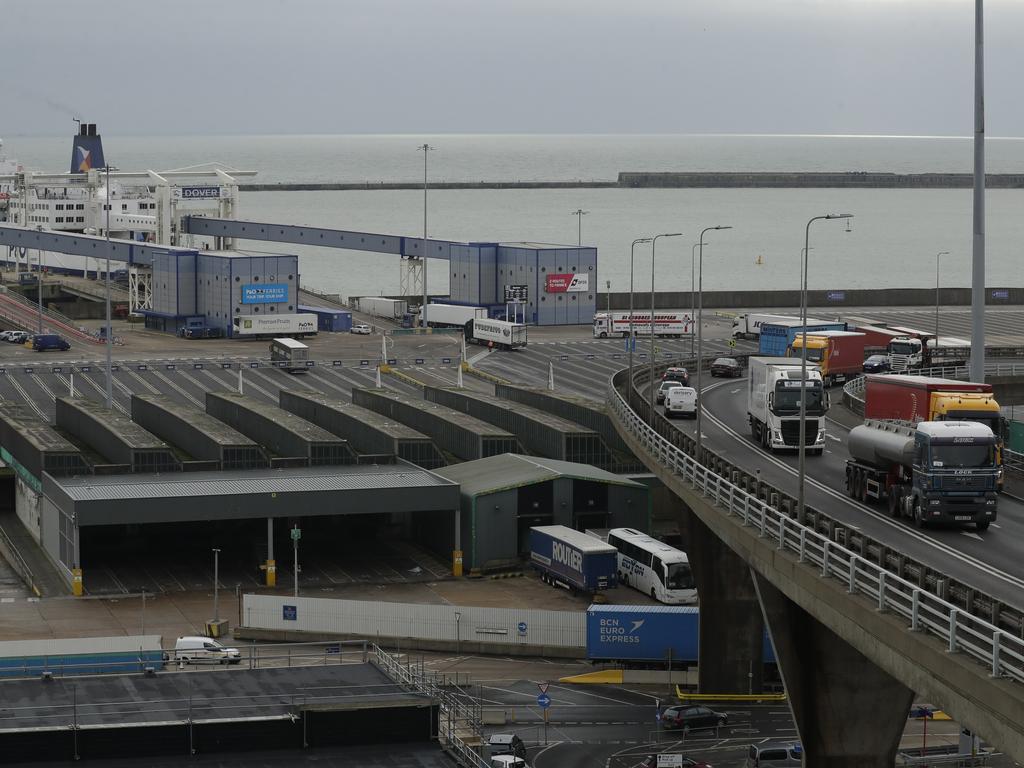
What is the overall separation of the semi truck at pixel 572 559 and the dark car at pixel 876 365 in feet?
82.6

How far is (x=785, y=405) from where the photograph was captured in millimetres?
51438

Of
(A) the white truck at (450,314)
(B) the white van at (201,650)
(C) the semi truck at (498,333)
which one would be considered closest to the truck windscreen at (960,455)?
(B) the white van at (201,650)

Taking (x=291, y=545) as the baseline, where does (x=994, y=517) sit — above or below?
above

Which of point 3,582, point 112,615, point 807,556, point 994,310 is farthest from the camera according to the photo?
point 994,310

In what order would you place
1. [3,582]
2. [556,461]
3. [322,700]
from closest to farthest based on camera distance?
[322,700], [3,582], [556,461]

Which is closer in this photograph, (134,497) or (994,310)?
(134,497)

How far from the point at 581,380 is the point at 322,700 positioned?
73219 millimetres

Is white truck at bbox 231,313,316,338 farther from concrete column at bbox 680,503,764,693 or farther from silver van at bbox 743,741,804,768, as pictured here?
silver van at bbox 743,741,804,768

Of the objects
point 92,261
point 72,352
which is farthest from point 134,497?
point 92,261

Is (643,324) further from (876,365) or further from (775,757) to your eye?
(775,757)

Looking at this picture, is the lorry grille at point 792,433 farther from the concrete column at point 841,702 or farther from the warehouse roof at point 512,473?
the warehouse roof at point 512,473

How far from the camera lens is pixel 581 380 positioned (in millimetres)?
109062

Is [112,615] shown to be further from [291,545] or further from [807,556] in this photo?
[807,556]

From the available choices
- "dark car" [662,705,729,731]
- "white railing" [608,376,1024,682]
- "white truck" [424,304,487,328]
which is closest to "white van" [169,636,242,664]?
"dark car" [662,705,729,731]
